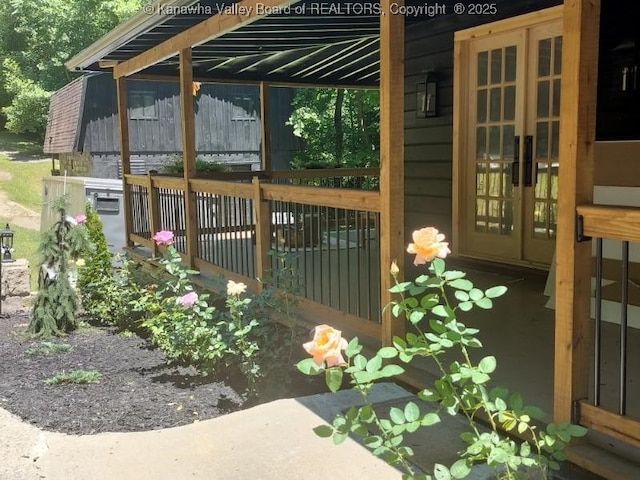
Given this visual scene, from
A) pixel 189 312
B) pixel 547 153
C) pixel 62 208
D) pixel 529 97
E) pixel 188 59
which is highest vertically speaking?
pixel 188 59

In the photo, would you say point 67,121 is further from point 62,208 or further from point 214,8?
point 214,8

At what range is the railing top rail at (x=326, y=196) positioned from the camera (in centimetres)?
358

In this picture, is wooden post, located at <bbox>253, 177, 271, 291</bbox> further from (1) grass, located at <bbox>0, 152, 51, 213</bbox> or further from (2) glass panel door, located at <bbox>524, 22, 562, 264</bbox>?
(1) grass, located at <bbox>0, 152, 51, 213</bbox>

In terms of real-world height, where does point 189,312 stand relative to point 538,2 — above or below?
below

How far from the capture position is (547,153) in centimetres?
522

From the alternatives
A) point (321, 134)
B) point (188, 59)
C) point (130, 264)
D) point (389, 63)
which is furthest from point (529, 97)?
point (321, 134)

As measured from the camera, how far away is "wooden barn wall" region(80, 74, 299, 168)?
23.8m

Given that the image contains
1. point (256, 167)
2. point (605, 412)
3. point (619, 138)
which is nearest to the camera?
point (605, 412)

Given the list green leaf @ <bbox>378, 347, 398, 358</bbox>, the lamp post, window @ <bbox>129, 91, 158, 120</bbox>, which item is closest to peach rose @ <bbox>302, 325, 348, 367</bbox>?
green leaf @ <bbox>378, 347, 398, 358</bbox>

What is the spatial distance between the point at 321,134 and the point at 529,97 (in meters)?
19.0

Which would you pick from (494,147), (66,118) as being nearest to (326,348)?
(494,147)

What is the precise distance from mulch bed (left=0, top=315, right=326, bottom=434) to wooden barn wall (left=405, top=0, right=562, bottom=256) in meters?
2.81

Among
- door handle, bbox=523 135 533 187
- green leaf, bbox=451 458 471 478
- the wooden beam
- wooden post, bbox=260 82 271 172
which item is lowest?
green leaf, bbox=451 458 471 478

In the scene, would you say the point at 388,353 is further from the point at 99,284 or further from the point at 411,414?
the point at 99,284
